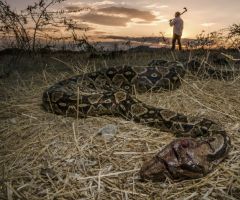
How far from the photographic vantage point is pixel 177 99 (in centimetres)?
742

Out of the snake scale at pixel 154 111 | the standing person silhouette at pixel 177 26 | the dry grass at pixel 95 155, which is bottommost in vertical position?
the dry grass at pixel 95 155

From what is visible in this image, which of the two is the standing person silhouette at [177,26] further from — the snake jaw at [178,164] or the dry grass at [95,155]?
the snake jaw at [178,164]

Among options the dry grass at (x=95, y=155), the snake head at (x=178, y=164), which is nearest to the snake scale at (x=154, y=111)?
the snake head at (x=178, y=164)

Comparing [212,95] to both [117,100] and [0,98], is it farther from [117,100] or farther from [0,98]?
[0,98]

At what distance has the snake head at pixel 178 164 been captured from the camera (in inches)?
169

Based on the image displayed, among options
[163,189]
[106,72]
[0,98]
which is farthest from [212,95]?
[0,98]

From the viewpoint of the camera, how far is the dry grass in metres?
4.24

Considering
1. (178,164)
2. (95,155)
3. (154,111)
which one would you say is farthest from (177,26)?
(178,164)

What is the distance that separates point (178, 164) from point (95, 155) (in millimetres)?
1272

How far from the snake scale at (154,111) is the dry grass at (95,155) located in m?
0.16

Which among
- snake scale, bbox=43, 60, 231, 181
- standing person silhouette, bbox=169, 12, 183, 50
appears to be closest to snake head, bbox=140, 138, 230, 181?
snake scale, bbox=43, 60, 231, 181

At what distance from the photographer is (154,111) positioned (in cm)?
626

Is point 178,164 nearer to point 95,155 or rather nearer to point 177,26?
point 95,155

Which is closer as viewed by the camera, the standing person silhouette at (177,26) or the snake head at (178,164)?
the snake head at (178,164)
